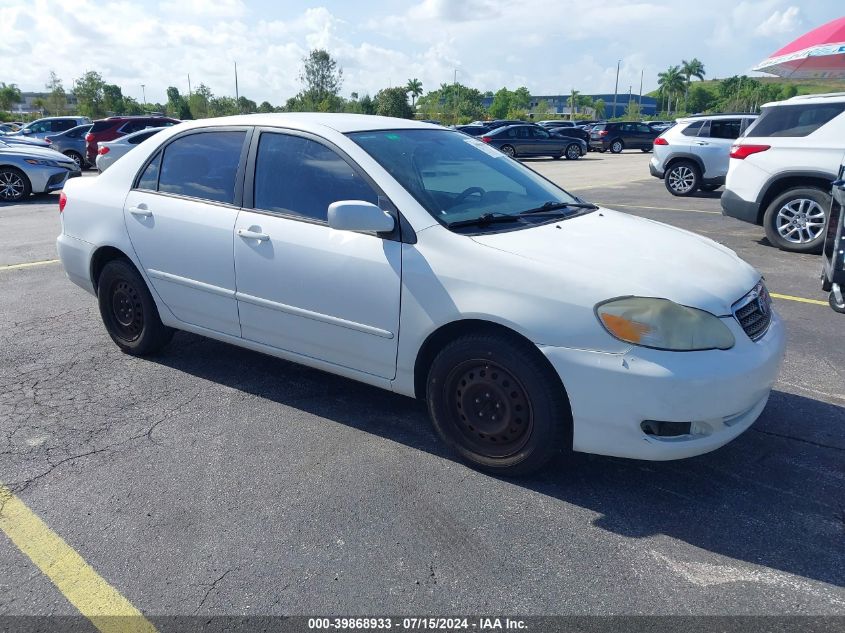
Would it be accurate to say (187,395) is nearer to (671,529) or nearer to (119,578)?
(119,578)

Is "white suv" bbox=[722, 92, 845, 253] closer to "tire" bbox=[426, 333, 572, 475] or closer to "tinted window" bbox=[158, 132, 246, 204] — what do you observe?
"tire" bbox=[426, 333, 572, 475]

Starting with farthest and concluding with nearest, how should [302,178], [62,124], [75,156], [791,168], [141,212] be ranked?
1. [62,124]
2. [75,156]
3. [791,168]
4. [141,212]
5. [302,178]

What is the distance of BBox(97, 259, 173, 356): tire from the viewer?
4.53 m

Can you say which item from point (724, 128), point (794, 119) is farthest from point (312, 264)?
point (724, 128)

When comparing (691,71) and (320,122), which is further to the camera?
(691,71)

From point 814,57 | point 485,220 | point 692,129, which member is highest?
point 814,57

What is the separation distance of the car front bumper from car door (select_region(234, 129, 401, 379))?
3.11 feet

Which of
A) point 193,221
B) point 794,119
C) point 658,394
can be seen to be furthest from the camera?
point 794,119

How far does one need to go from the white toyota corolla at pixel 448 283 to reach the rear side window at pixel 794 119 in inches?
223

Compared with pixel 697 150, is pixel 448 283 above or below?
below

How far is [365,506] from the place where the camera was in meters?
2.99

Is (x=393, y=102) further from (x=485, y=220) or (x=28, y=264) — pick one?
(x=485, y=220)

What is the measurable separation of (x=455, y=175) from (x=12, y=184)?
12.9m

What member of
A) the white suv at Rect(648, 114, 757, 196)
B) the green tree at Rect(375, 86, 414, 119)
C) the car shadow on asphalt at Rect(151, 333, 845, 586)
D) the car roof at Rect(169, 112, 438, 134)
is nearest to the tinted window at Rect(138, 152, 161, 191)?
the car roof at Rect(169, 112, 438, 134)
